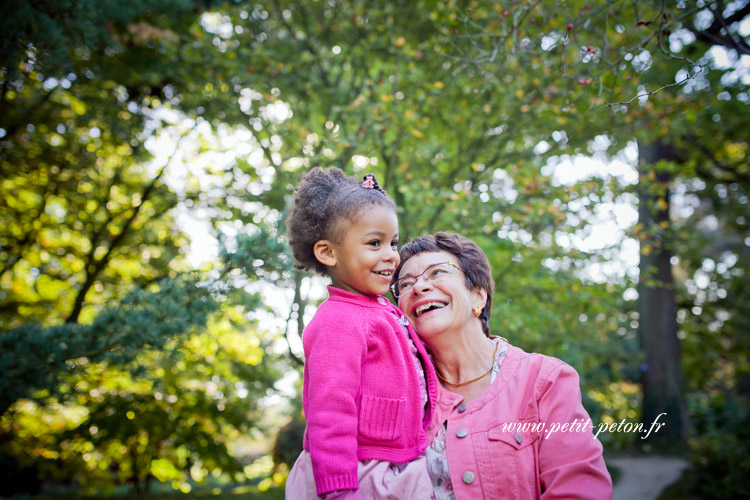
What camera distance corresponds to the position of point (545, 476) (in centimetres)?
179

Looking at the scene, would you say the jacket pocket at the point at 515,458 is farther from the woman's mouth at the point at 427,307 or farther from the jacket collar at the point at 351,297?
the jacket collar at the point at 351,297

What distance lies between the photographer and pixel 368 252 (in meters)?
2.06

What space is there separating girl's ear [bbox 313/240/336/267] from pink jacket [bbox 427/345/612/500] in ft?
2.70

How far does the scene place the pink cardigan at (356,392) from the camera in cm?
170

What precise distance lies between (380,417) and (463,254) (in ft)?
3.01

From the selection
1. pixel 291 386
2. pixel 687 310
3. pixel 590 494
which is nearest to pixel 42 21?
pixel 590 494

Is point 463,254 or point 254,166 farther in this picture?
point 254,166

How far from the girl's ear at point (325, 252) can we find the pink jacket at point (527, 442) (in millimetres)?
822

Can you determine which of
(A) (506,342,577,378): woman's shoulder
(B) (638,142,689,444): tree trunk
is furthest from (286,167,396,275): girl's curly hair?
(B) (638,142,689,444): tree trunk

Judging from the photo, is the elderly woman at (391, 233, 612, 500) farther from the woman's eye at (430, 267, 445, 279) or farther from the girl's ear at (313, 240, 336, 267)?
the girl's ear at (313, 240, 336, 267)

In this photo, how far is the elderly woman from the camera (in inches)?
70.5

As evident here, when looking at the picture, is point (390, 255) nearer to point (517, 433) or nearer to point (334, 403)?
point (334, 403)

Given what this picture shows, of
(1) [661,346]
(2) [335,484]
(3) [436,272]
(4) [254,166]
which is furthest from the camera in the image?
(1) [661,346]

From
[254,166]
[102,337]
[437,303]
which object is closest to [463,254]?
[437,303]
